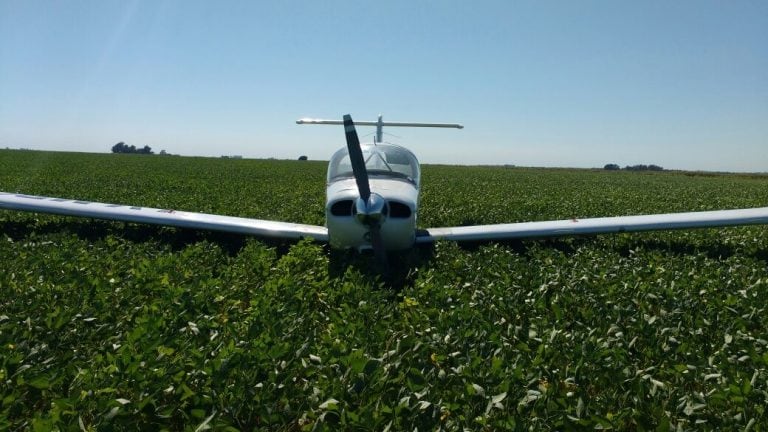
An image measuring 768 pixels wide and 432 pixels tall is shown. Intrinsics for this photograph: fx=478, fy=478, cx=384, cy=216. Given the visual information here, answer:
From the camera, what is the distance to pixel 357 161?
22.3 ft

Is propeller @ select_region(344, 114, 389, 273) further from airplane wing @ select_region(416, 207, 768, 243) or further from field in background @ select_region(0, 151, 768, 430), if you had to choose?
airplane wing @ select_region(416, 207, 768, 243)

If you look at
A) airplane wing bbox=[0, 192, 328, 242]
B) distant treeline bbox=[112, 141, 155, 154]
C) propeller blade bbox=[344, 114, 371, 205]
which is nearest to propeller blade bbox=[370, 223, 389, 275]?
propeller blade bbox=[344, 114, 371, 205]

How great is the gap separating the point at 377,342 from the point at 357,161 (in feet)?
11.5

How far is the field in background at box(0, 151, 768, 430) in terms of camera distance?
Answer: 274cm

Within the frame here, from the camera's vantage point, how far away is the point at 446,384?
322 centimetres

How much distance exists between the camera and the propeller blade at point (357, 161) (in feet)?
22.0

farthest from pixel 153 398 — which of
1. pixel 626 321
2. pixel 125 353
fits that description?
pixel 626 321

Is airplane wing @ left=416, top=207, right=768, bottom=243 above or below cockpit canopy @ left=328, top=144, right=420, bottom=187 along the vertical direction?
below

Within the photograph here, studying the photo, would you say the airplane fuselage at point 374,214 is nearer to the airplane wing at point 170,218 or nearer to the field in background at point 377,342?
the field in background at point 377,342

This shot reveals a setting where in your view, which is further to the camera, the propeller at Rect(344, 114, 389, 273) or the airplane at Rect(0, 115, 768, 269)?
the airplane at Rect(0, 115, 768, 269)

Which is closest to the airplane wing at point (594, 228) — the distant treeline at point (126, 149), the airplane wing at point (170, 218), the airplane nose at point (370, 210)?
the airplane nose at point (370, 210)

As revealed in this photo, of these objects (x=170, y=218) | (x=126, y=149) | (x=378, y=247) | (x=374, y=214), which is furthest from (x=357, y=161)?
(x=126, y=149)

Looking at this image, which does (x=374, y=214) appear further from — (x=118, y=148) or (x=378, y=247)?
(x=118, y=148)

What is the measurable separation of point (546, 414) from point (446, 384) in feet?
2.39
